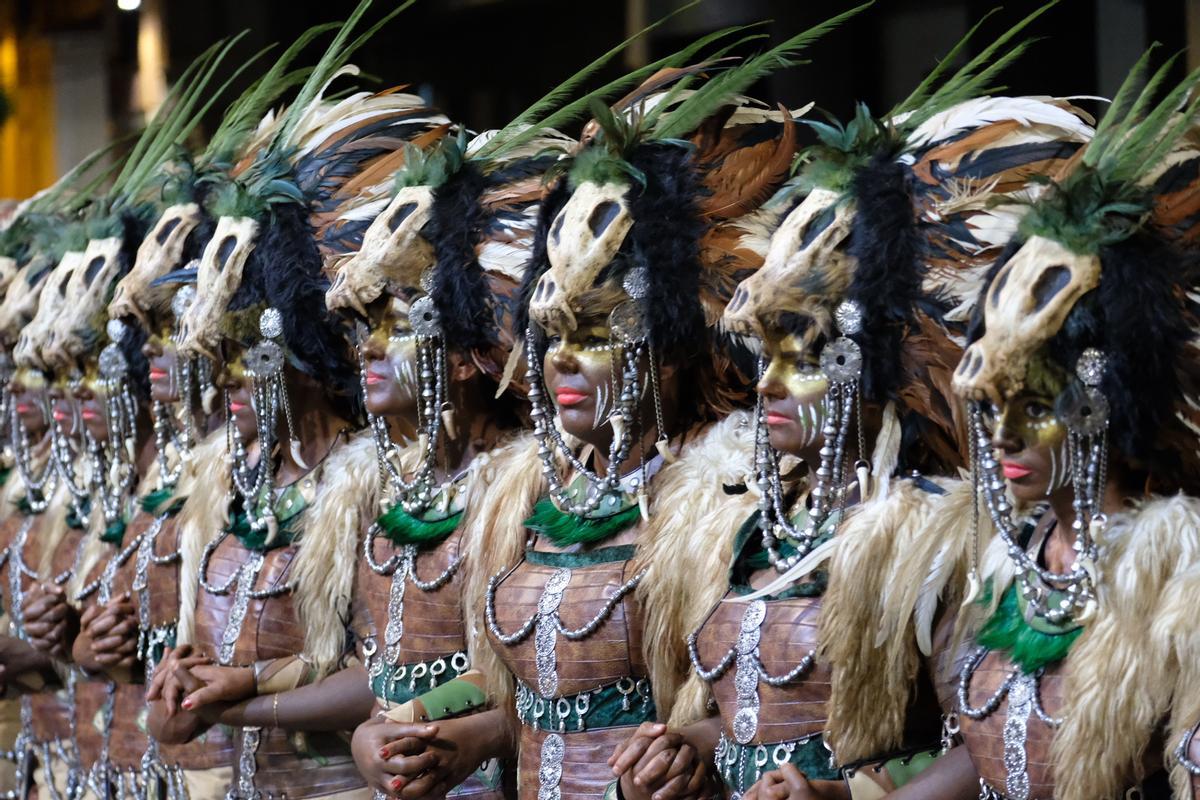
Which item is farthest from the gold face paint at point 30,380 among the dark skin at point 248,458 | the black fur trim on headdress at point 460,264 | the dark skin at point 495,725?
the dark skin at point 495,725

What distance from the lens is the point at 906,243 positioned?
269 cm

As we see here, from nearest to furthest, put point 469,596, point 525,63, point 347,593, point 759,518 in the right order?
point 759,518 < point 469,596 < point 347,593 < point 525,63

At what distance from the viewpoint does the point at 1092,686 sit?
237 cm

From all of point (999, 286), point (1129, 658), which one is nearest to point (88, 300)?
point (999, 286)

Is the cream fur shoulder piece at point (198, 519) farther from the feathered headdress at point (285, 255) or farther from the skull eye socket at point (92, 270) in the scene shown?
the skull eye socket at point (92, 270)

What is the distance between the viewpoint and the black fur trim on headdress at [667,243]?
303 centimetres

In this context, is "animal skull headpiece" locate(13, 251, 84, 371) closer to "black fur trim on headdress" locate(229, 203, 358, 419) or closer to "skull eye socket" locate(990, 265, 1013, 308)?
"black fur trim on headdress" locate(229, 203, 358, 419)

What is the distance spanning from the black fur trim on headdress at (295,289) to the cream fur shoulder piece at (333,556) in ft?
0.77

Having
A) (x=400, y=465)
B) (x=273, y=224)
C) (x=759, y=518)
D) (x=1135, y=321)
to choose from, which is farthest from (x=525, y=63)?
(x=1135, y=321)

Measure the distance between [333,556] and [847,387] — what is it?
4.71ft

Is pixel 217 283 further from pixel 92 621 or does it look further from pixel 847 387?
pixel 847 387

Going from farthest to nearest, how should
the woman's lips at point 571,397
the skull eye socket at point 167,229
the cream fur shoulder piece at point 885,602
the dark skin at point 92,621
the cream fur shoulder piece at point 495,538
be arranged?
the dark skin at point 92,621 < the skull eye socket at point 167,229 < the cream fur shoulder piece at point 495,538 < the woman's lips at point 571,397 < the cream fur shoulder piece at point 885,602

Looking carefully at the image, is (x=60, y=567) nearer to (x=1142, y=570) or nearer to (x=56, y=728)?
(x=56, y=728)

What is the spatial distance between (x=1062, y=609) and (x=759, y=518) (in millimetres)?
569
